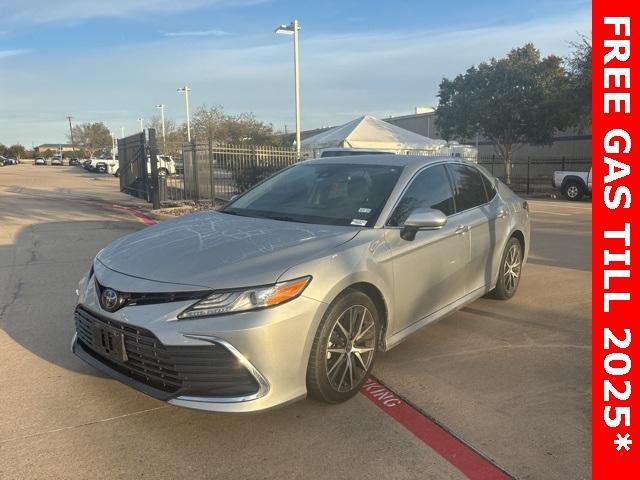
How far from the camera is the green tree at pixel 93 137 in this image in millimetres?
88562

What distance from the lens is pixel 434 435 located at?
9.98 ft

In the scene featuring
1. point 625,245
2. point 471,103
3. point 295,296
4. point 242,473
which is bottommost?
point 242,473

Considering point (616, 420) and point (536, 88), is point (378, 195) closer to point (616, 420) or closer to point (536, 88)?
point (616, 420)

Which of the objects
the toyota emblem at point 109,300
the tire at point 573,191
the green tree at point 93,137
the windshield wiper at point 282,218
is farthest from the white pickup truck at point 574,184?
the green tree at point 93,137

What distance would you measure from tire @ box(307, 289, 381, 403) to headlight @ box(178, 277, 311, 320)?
0.36 meters

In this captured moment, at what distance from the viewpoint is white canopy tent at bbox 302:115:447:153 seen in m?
21.4

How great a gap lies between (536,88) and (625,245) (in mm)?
24841

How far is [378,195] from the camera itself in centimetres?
398

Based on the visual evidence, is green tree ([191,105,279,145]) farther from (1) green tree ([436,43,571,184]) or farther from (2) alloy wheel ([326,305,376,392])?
(2) alloy wheel ([326,305,376,392])

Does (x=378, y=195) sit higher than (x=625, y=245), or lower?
higher

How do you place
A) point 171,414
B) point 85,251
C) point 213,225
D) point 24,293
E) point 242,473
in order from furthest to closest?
point 85,251
point 24,293
point 213,225
point 171,414
point 242,473

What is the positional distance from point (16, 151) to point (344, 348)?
11491 centimetres

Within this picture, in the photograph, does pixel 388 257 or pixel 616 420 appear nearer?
pixel 616 420

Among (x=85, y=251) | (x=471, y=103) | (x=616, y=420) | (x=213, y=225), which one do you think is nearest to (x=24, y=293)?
(x=85, y=251)
